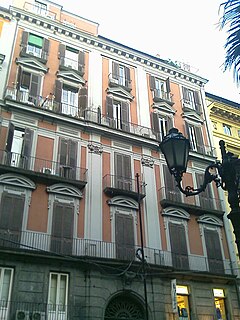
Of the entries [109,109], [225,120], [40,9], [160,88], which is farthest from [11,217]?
[225,120]

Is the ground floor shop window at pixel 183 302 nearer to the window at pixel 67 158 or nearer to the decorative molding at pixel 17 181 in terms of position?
the window at pixel 67 158

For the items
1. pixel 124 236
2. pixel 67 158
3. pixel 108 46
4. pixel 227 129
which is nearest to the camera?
pixel 124 236

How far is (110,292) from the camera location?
15688mm

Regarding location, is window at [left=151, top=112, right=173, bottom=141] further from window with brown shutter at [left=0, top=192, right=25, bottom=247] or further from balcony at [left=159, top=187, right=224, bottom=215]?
window with brown shutter at [left=0, top=192, right=25, bottom=247]

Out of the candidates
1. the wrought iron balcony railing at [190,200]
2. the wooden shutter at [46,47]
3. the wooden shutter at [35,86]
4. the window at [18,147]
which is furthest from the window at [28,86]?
the wrought iron balcony railing at [190,200]

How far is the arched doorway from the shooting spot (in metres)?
15.7

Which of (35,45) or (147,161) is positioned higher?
(35,45)

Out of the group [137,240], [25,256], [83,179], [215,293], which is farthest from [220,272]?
[25,256]

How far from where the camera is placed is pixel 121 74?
24.0 m

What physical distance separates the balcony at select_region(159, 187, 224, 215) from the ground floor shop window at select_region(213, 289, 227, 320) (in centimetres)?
440

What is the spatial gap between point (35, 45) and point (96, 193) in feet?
33.6

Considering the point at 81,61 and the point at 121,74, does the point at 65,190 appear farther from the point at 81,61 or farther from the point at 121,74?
the point at 121,74

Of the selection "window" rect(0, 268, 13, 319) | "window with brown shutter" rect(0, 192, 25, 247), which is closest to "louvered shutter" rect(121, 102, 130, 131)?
"window with brown shutter" rect(0, 192, 25, 247)

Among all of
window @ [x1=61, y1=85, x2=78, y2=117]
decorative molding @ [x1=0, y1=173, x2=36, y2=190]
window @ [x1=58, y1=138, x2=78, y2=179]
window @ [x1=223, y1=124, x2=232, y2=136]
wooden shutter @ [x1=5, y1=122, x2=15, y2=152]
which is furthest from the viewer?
window @ [x1=223, y1=124, x2=232, y2=136]
